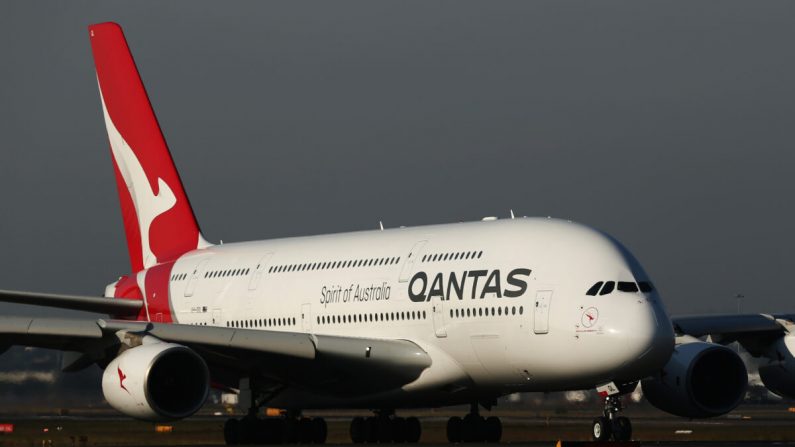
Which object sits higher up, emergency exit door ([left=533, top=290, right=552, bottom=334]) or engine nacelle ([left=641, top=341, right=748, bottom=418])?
emergency exit door ([left=533, top=290, right=552, bottom=334])

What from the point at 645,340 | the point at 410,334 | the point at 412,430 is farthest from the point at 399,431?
the point at 645,340

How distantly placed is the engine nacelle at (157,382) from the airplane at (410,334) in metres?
0.03

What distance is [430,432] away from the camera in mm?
37562

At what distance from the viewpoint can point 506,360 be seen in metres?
27.1

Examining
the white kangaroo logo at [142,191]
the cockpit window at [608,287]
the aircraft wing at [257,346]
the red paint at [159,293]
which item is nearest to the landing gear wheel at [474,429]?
the aircraft wing at [257,346]

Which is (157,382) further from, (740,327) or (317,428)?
(740,327)

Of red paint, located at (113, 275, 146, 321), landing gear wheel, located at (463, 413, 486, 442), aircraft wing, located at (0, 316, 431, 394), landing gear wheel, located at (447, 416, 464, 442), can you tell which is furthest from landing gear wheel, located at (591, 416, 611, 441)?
red paint, located at (113, 275, 146, 321)

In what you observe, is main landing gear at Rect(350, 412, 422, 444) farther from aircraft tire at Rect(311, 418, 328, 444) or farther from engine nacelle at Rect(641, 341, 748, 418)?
engine nacelle at Rect(641, 341, 748, 418)

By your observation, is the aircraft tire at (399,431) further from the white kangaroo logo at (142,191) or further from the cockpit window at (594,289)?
the white kangaroo logo at (142,191)

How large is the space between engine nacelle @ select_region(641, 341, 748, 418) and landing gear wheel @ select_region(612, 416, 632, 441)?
409 cm

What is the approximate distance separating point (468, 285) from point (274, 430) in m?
5.77

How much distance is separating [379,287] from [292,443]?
4048 millimetres

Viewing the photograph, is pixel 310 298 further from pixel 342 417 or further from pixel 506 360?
pixel 342 417

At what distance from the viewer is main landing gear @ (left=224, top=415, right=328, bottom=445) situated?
30344mm
